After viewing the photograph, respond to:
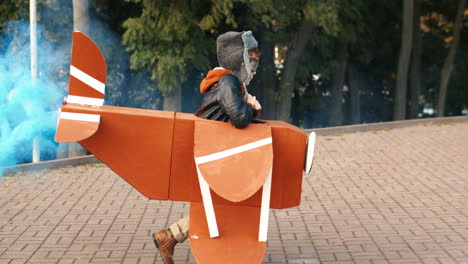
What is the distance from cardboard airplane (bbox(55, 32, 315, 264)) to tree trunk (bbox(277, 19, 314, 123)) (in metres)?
11.0

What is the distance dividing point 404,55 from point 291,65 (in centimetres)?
380

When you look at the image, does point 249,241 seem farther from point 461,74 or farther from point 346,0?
point 461,74

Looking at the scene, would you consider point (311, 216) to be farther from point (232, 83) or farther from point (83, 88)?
point (83, 88)

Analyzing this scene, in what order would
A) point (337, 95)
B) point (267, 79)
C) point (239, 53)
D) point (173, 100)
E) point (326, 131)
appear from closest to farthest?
point (239, 53) → point (326, 131) → point (173, 100) → point (267, 79) → point (337, 95)

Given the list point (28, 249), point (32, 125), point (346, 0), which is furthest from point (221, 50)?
point (346, 0)

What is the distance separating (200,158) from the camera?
4.27m

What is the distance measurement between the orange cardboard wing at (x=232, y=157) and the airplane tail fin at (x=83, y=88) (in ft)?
2.28

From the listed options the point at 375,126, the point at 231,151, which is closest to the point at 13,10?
the point at 375,126

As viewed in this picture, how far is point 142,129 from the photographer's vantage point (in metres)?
4.44

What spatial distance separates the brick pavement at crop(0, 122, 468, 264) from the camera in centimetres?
572

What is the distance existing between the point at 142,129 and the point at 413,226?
3345 millimetres

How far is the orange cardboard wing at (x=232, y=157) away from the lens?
421cm

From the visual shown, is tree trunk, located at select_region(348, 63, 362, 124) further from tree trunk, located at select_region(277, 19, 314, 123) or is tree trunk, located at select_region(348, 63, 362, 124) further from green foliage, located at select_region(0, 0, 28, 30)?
green foliage, located at select_region(0, 0, 28, 30)

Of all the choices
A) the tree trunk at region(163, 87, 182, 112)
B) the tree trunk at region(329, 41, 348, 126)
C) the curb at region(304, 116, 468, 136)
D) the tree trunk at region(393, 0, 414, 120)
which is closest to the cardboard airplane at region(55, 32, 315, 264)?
the curb at region(304, 116, 468, 136)
